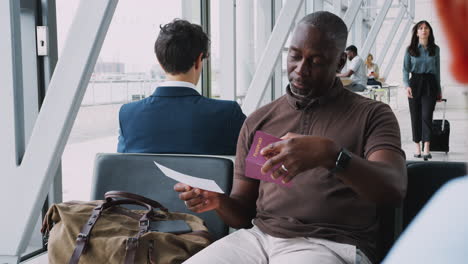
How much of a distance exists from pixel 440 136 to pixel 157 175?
603 cm

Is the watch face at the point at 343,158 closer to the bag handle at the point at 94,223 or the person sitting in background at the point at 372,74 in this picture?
the bag handle at the point at 94,223

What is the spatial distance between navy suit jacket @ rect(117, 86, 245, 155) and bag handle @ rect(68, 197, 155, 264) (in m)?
0.45

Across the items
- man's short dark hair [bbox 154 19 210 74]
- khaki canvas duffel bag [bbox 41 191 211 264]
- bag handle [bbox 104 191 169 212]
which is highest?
man's short dark hair [bbox 154 19 210 74]

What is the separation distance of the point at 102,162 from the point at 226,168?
587 millimetres

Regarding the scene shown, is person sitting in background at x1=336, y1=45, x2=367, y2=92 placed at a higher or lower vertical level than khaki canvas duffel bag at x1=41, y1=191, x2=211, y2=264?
higher

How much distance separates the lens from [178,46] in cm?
259

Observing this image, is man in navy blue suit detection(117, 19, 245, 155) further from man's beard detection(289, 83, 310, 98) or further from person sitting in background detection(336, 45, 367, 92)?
person sitting in background detection(336, 45, 367, 92)

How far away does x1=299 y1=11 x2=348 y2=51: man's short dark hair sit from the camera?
2.04 meters

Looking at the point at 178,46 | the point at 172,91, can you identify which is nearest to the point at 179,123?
the point at 172,91

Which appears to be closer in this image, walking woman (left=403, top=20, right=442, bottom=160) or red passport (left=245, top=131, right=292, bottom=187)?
red passport (left=245, top=131, right=292, bottom=187)

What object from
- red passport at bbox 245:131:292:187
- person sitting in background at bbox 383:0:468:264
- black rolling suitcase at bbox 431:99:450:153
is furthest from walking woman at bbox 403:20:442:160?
person sitting in background at bbox 383:0:468:264

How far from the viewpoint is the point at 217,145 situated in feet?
8.04

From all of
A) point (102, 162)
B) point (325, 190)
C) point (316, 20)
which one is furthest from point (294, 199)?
point (102, 162)

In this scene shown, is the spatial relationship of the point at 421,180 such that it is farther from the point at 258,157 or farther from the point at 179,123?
the point at 179,123
